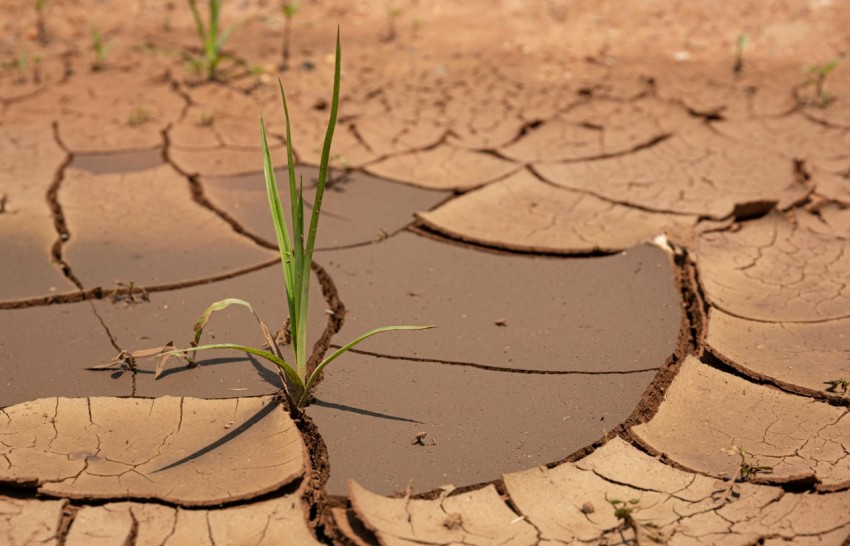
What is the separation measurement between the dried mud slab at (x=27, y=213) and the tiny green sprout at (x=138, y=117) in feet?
1.10

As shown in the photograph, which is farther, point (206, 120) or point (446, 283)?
point (206, 120)

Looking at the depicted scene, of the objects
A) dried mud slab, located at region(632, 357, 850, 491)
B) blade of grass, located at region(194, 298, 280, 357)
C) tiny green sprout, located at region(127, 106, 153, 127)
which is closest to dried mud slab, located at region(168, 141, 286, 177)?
tiny green sprout, located at region(127, 106, 153, 127)

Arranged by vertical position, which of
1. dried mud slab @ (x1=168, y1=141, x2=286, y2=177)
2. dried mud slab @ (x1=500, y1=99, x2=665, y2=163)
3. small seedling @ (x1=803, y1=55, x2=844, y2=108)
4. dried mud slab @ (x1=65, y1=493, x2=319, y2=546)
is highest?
small seedling @ (x1=803, y1=55, x2=844, y2=108)

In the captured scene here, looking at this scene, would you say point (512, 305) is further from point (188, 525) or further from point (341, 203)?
point (188, 525)

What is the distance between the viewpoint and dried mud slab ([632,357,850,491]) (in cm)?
221

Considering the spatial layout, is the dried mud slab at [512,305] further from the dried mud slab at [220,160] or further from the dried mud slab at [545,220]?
the dried mud slab at [220,160]

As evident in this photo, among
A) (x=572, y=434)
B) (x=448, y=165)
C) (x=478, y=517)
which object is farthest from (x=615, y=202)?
(x=478, y=517)

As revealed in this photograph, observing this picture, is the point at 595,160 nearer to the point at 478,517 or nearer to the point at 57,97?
the point at 478,517

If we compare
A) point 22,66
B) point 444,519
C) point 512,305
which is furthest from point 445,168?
point 22,66

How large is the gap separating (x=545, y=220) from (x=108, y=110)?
211cm

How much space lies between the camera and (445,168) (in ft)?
12.3

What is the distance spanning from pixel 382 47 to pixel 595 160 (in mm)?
1556

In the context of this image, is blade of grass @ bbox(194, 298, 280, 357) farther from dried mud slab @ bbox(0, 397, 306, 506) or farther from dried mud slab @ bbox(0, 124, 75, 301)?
dried mud slab @ bbox(0, 124, 75, 301)

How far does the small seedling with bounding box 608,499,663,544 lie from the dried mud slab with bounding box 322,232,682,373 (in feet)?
2.07
